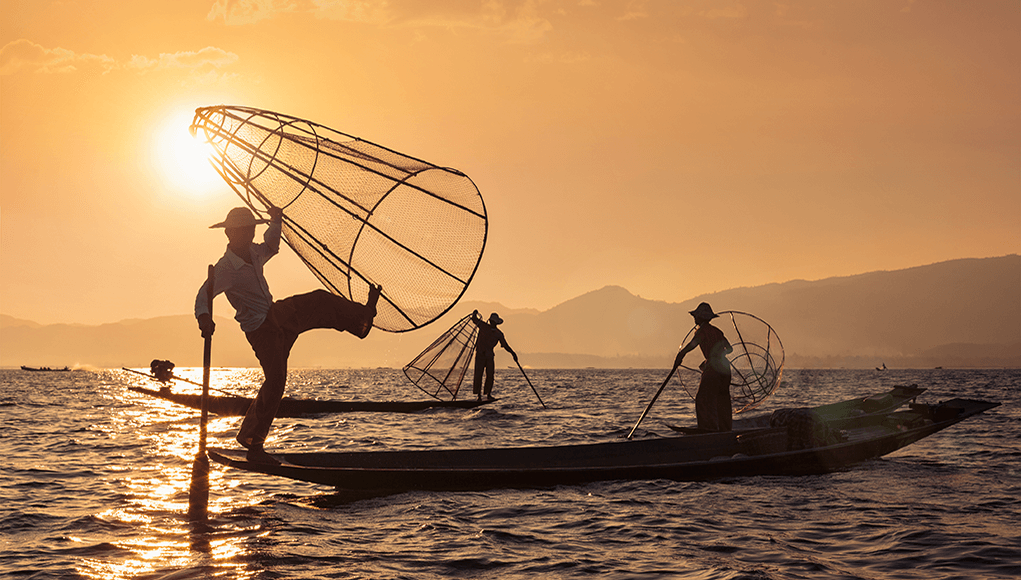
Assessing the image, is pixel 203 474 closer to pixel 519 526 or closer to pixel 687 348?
pixel 519 526

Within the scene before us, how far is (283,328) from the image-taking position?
861cm

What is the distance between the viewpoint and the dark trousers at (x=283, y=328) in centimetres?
805

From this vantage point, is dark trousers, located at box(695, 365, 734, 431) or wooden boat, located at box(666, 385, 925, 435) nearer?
dark trousers, located at box(695, 365, 734, 431)

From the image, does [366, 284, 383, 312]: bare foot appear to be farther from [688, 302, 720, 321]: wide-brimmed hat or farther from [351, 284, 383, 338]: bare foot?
[688, 302, 720, 321]: wide-brimmed hat

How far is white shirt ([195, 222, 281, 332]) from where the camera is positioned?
27.6 ft

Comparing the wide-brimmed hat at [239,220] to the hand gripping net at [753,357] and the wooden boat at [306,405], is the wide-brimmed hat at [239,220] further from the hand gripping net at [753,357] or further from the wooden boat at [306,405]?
the wooden boat at [306,405]

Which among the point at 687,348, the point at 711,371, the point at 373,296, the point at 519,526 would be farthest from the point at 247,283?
the point at 711,371

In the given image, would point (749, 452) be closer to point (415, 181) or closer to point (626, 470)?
point (626, 470)

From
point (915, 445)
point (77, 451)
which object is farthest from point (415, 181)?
point (915, 445)

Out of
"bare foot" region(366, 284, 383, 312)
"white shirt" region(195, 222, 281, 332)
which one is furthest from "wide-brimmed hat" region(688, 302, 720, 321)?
"white shirt" region(195, 222, 281, 332)

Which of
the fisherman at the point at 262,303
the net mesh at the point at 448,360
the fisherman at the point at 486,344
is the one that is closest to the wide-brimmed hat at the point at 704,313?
the fisherman at the point at 262,303

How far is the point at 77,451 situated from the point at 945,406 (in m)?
16.8

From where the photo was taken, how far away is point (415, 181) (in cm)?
808

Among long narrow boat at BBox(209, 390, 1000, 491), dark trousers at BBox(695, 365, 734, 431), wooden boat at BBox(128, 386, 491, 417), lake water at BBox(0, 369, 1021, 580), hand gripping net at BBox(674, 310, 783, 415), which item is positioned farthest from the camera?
wooden boat at BBox(128, 386, 491, 417)
